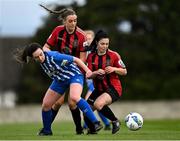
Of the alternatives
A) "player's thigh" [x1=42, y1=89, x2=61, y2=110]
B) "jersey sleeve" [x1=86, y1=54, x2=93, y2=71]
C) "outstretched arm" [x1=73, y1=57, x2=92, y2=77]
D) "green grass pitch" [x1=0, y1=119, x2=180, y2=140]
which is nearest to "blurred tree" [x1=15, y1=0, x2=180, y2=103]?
"green grass pitch" [x1=0, y1=119, x2=180, y2=140]

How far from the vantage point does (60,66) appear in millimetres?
14984

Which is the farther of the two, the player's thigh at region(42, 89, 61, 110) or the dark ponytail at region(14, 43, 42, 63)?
the player's thigh at region(42, 89, 61, 110)

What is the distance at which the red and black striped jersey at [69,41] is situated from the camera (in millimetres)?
15766

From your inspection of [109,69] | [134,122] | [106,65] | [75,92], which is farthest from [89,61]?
[134,122]

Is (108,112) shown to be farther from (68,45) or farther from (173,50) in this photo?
(173,50)

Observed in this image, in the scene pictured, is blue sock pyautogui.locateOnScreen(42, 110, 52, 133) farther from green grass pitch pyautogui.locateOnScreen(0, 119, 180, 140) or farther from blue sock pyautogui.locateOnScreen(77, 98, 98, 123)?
blue sock pyautogui.locateOnScreen(77, 98, 98, 123)

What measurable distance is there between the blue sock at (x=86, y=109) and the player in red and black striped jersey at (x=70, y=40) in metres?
0.50

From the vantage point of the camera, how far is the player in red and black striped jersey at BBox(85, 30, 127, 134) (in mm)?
15633

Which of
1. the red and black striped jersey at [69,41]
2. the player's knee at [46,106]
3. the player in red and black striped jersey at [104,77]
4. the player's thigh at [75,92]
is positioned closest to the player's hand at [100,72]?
the player in red and black striped jersey at [104,77]

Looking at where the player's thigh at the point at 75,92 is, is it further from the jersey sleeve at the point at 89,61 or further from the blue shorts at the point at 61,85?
the jersey sleeve at the point at 89,61

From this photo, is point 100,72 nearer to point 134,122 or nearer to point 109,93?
point 109,93

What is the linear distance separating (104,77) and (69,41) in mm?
975

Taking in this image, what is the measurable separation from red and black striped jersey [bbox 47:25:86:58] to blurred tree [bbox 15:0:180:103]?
43.0 m

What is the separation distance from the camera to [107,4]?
66.2 m
